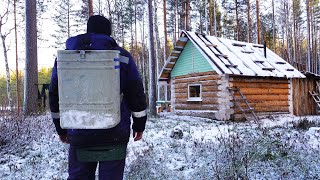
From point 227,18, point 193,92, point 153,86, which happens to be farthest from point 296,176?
point 227,18

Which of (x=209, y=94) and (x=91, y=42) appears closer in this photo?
(x=91, y=42)

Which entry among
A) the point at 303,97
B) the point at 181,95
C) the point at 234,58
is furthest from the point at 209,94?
the point at 303,97

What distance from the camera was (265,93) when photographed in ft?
45.8

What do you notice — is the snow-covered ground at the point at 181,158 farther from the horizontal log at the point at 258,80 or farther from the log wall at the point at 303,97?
the log wall at the point at 303,97

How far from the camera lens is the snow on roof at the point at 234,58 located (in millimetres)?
12516

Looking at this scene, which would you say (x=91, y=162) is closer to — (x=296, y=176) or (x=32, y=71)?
(x=296, y=176)

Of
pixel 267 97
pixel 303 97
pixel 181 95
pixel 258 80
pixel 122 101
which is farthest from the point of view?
pixel 181 95

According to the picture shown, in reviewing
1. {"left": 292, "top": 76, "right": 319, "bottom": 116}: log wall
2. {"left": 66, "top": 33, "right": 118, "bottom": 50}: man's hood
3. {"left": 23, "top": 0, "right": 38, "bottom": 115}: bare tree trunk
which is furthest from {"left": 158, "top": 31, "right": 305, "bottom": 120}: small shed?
{"left": 66, "top": 33, "right": 118, "bottom": 50}: man's hood

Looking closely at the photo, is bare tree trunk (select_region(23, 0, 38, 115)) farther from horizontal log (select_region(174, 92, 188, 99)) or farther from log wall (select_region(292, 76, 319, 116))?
log wall (select_region(292, 76, 319, 116))

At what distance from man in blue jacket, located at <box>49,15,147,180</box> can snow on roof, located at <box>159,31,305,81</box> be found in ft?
32.9

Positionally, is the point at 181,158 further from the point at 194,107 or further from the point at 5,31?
the point at 5,31

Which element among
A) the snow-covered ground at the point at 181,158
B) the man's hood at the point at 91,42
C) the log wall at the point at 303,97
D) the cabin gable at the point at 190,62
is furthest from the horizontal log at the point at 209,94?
the man's hood at the point at 91,42

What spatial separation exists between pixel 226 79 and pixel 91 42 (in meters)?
11.1

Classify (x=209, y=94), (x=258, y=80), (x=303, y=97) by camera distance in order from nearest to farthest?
(x=209, y=94)
(x=258, y=80)
(x=303, y=97)
